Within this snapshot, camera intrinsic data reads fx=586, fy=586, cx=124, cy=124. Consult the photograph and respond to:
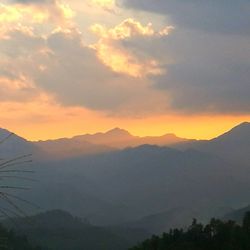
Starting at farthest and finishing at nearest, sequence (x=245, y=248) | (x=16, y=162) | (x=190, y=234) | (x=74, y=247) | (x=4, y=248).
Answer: (x=74, y=247), (x=190, y=234), (x=245, y=248), (x=16, y=162), (x=4, y=248)

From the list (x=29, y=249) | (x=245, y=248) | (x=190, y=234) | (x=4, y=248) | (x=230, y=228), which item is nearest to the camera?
(x=4, y=248)

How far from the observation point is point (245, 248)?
4981cm

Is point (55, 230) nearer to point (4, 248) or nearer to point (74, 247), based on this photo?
point (74, 247)

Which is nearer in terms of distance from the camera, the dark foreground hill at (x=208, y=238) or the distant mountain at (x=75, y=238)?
the dark foreground hill at (x=208, y=238)

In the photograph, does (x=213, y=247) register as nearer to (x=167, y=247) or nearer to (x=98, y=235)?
(x=167, y=247)

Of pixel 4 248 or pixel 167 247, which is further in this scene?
pixel 167 247

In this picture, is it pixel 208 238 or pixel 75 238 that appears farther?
pixel 75 238

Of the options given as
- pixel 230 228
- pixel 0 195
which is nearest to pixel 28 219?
pixel 0 195

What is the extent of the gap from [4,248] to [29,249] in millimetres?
111620

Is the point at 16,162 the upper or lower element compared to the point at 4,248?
upper

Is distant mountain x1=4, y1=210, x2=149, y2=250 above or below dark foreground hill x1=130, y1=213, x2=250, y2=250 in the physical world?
below

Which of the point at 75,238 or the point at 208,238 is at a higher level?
the point at 208,238

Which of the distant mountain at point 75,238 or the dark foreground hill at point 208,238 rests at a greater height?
the dark foreground hill at point 208,238

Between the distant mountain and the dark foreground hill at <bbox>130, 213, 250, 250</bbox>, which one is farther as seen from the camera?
A: the distant mountain
